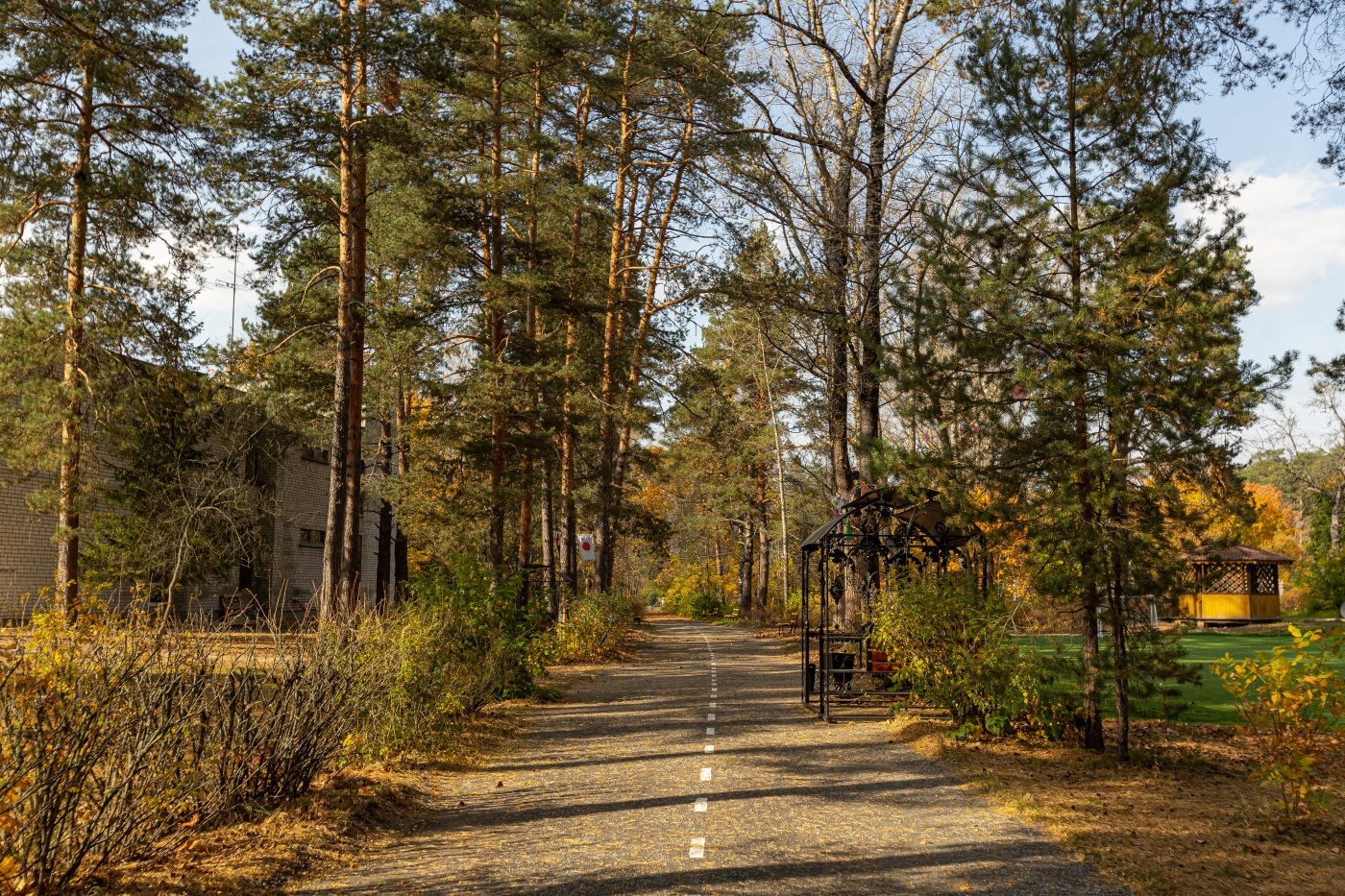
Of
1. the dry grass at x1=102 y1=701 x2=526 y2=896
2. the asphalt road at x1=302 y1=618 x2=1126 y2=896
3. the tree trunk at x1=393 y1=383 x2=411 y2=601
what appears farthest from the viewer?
the tree trunk at x1=393 y1=383 x2=411 y2=601

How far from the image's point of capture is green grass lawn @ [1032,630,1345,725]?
39.0 feet

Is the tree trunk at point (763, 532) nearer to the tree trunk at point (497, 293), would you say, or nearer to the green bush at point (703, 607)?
the green bush at point (703, 607)

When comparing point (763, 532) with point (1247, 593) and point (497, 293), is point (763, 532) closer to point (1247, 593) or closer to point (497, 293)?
point (1247, 593)

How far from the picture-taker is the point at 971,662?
1031cm

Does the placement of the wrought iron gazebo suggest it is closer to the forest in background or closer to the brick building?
the forest in background

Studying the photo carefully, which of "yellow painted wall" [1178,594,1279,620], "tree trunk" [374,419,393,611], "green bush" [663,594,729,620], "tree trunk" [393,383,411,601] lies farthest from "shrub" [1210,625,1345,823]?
"green bush" [663,594,729,620]

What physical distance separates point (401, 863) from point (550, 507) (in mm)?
18408

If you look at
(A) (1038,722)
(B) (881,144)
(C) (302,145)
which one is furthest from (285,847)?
(B) (881,144)

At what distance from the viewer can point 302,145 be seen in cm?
1387

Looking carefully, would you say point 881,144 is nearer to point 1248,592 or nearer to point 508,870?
point 508,870

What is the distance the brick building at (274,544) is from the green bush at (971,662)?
1784 centimetres

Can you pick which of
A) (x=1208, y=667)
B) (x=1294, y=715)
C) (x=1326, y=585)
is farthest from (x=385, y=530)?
(x=1326, y=585)

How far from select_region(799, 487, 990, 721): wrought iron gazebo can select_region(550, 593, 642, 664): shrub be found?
287 inches

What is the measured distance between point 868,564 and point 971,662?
18.0ft
